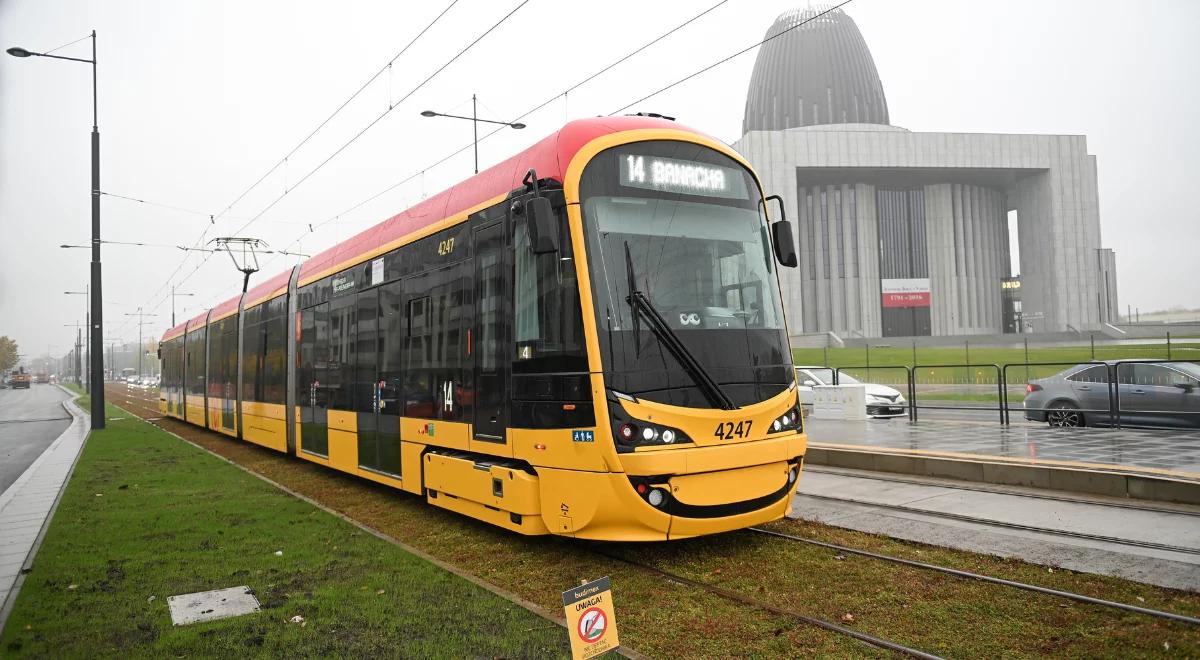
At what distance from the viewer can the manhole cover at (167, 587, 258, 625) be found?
5535 mm

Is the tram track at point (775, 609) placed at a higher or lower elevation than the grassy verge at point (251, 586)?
lower

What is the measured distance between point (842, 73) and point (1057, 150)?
20880mm

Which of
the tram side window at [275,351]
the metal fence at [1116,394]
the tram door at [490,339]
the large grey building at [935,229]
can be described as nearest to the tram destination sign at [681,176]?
the tram door at [490,339]

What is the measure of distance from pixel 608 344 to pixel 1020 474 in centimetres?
641

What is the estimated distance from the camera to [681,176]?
718cm

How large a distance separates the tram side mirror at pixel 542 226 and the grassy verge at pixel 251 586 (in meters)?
2.68

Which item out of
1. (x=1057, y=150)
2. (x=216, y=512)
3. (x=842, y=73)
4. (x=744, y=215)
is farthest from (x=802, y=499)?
(x=842, y=73)

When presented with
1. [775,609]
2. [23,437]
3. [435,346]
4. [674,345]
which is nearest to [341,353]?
[435,346]

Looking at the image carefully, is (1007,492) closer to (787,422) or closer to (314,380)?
(787,422)

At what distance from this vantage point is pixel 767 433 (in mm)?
6848

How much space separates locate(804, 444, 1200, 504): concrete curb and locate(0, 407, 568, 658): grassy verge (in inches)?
277

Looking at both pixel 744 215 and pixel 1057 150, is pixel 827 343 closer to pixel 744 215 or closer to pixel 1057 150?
pixel 1057 150

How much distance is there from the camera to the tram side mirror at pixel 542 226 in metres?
6.41

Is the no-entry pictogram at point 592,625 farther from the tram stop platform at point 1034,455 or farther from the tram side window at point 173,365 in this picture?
the tram side window at point 173,365
